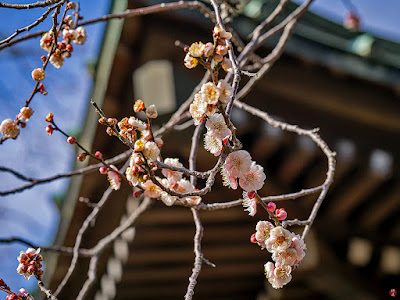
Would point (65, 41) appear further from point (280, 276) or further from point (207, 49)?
point (280, 276)

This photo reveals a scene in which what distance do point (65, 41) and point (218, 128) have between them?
24.4 inches

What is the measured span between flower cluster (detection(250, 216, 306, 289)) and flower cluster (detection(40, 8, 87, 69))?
689mm

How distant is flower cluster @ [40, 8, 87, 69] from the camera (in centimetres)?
124

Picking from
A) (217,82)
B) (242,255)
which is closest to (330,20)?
(242,255)

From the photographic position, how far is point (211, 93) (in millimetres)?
786

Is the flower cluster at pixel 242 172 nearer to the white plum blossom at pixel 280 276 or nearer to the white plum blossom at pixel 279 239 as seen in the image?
the white plum blossom at pixel 279 239

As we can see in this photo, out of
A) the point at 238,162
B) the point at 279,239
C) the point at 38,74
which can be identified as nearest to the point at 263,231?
the point at 279,239

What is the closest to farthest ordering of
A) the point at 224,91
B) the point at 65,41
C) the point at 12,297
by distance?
1. the point at 224,91
2. the point at 12,297
3. the point at 65,41

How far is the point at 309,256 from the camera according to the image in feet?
9.20

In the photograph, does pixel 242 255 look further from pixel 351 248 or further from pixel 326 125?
pixel 326 125

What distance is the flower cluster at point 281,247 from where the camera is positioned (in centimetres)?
92

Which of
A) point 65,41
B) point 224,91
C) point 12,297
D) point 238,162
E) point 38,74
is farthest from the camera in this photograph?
point 65,41

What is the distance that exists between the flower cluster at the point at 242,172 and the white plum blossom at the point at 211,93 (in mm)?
136

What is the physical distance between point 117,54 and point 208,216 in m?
1.18
